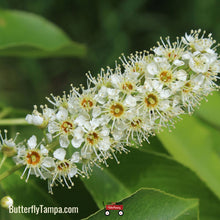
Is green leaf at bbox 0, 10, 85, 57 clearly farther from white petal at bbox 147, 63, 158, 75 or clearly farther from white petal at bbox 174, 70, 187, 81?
white petal at bbox 174, 70, 187, 81

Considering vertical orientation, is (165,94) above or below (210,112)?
below

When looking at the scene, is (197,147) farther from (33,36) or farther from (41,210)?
(33,36)

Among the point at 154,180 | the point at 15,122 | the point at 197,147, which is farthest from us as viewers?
the point at 197,147

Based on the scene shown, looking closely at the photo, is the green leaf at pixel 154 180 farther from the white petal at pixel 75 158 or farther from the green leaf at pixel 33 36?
the green leaf at pixel 33 36

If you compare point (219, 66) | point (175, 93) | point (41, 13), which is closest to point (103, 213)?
point (175, 93)

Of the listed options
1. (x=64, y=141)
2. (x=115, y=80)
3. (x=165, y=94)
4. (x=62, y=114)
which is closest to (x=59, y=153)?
(x=64, y=141)

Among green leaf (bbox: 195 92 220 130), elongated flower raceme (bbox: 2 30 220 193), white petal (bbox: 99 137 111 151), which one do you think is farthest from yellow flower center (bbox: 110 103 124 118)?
green leaf (bbox: 195 92 220 130)

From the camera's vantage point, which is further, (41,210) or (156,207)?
(41,210)
